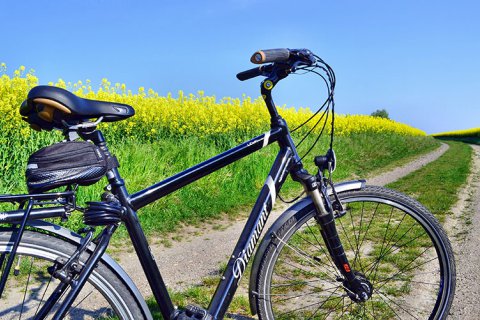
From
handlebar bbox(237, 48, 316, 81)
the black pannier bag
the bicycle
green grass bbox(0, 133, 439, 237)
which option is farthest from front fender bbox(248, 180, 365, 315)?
green grass bbox(0, 133, 439, 237)

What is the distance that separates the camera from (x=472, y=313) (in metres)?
3.38

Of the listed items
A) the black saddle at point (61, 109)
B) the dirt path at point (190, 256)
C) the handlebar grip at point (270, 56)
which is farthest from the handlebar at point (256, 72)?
the dirt path at point (190, 256)

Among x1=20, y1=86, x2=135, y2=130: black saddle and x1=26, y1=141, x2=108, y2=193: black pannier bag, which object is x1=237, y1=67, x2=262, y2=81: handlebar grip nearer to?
x1=20, y1=86, x2=135, y2=130: black saddle

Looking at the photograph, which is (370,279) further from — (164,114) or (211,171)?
(164,114)

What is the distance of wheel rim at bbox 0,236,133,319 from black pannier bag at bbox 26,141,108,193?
28 centimetres

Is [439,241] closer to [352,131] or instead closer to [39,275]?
[39,275]

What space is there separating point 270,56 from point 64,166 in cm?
111

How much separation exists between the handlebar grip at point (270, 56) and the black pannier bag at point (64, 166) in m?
0.88

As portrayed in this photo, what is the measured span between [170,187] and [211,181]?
15.7 feet

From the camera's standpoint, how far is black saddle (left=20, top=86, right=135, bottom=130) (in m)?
1.94

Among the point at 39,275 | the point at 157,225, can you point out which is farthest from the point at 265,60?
the point at 157,225

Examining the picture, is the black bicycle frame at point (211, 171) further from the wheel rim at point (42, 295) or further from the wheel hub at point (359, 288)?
the wheel hub at point (359, 288)

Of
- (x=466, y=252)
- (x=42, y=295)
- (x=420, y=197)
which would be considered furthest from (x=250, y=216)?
(x=420, y=197)

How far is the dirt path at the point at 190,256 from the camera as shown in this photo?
414 centimetres
